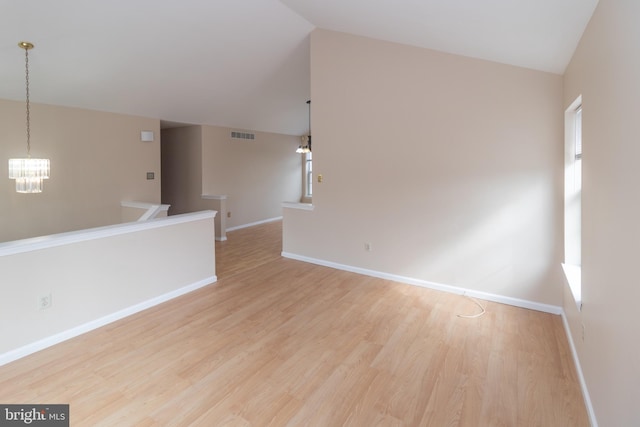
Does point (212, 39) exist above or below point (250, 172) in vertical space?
above

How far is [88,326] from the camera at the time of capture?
2.92m

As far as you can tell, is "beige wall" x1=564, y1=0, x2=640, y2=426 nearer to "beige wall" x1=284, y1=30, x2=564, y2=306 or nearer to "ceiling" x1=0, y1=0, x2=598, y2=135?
"ceiling" x1=0, y1=0, x2=598, y2=135

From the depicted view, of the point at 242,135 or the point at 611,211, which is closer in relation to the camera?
the point at 611,211

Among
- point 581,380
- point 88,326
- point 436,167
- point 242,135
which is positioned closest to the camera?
point 581,380

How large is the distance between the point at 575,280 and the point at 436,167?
5.97 feet

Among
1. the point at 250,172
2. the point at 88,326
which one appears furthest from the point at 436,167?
the point at 250,172

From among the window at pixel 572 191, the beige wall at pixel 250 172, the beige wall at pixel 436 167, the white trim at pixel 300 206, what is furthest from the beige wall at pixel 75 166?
the window at pixel 572 191

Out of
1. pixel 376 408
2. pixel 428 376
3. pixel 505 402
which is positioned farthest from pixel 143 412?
pixel 505 402

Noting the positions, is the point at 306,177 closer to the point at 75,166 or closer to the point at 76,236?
the point at 75,166

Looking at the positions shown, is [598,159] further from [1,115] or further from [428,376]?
[1,115]

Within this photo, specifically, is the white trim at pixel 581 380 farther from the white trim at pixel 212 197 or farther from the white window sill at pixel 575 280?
the white trim at pixel 212 197

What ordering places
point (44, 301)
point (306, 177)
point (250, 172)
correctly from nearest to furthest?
point (44, 301), point (250, 172), point (306, 177)
